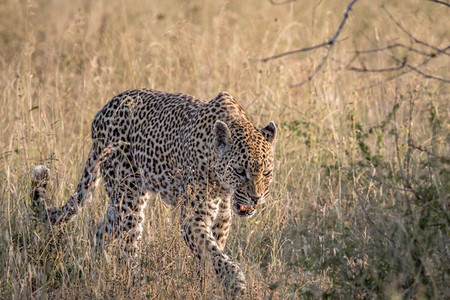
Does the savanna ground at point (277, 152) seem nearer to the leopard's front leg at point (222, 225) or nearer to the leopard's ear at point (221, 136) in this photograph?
the leopard's front leg at point (222, 225)

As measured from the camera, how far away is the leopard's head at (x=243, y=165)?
6.17 metres

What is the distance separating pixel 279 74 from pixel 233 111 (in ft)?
10.5

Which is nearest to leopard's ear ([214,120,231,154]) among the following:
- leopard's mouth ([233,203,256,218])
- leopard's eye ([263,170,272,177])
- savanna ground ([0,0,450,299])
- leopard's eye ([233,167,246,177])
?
leopard's eye ([233,167,246,177])

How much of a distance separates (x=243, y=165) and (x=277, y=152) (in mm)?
2436

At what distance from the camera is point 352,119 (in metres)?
8.34

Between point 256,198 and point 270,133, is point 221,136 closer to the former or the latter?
point 270,133

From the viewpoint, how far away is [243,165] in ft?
20.4

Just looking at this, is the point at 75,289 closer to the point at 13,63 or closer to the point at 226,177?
the point at 226,177

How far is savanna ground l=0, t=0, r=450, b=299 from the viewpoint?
17.2 feet

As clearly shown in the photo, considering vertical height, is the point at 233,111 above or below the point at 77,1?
above

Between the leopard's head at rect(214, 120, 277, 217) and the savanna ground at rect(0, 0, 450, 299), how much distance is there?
478 millimetres

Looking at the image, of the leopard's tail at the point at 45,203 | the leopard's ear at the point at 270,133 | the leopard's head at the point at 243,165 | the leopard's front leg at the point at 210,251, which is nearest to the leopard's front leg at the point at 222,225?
the leopard's front leg at the point at 210,251

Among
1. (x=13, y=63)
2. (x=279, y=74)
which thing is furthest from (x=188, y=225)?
(x=13, y=63)

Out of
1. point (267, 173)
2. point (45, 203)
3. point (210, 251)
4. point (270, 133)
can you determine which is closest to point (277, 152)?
point (270, 133)
